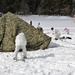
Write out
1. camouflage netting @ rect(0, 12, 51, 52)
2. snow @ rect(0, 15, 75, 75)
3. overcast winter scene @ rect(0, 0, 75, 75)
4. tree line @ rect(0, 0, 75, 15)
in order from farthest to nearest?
tree line @ rect(0, 0, 75, 15) < camouflage netting @ rect(0, 12, 51, 52) < overcast winter scene @ rect(0, 0, 75, 75) < snow @ rect(0, 15, 75, 75)

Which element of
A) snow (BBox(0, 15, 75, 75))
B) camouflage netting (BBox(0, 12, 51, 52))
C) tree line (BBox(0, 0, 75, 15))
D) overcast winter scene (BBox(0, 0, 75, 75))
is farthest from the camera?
tree line (BBox(0, 0, 75, 15))

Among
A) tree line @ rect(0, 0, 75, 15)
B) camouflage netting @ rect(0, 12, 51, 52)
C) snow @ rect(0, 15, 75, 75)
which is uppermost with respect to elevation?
tree line @ rect(0, 0, 75, 15)

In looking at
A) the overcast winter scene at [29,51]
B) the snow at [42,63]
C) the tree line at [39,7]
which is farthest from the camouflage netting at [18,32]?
the tree line at [39,7]

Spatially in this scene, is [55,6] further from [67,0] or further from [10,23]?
[10,23]

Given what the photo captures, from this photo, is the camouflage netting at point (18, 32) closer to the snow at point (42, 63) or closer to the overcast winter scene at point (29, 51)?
the overcast winter scene at point (29, 51)

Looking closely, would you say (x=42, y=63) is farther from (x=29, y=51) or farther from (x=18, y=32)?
(x=18, y=32)

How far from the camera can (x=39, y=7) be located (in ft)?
130

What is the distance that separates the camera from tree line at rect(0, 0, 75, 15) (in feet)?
123

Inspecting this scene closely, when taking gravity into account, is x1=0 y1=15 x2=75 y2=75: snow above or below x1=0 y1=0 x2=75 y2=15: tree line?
below

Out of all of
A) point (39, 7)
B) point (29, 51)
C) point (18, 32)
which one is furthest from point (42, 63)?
point (39, 7)

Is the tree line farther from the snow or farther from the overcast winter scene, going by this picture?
the snow

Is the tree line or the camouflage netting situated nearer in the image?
the camouflage netting

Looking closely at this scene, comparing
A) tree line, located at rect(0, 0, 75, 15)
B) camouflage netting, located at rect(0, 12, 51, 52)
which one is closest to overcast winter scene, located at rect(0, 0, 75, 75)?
camouflage netting, located at rect(0, 12, 51, 52)

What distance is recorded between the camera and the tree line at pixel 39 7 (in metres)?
37.5
